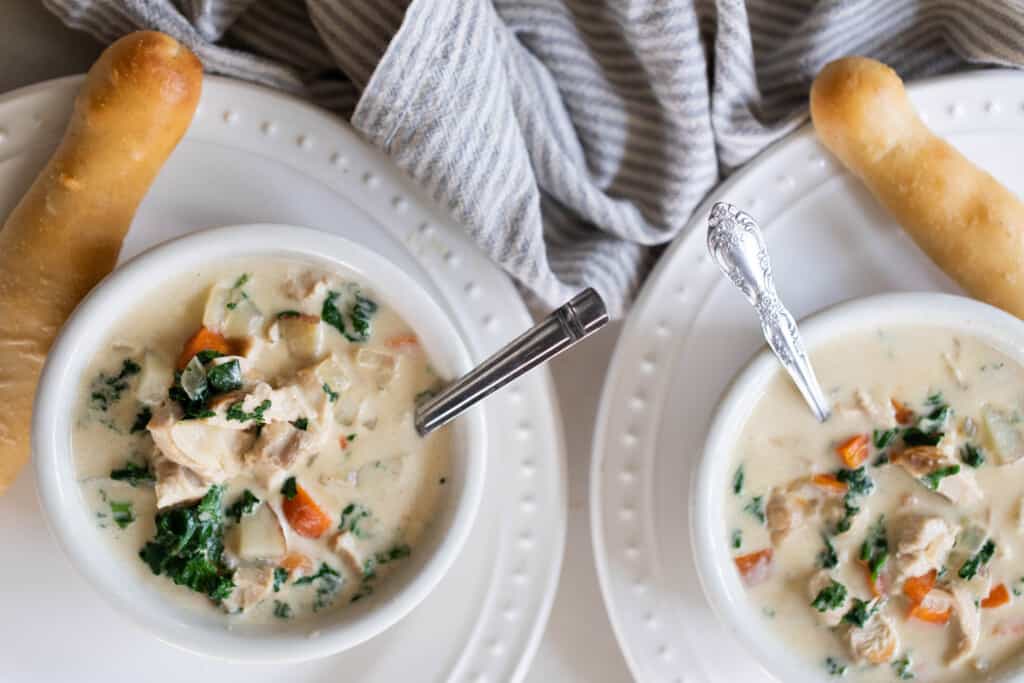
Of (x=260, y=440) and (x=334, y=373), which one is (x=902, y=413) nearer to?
(x=334, y=373)

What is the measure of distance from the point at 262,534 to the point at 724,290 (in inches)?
33.0

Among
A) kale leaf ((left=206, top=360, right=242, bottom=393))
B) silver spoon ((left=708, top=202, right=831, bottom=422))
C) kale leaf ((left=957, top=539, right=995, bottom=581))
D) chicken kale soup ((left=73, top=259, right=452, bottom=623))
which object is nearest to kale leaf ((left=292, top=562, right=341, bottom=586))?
chicken kale soup ((left=73, top=259, right=452, bottom=623))

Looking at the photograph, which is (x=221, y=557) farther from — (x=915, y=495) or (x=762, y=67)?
(x=762, y=67)

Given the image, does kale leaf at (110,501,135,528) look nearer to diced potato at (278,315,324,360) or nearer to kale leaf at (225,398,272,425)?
kale leaf at (225,398,272,425)

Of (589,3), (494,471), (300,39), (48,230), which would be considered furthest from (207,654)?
(589,3)

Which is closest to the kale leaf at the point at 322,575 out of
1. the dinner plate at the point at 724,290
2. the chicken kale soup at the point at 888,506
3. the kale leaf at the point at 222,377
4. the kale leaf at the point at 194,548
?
the kale leaf at the point at 194,548

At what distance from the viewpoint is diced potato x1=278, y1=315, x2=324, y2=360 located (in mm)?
1600

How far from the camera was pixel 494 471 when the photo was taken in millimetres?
1872

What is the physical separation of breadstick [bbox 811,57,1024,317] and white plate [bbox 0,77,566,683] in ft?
1.97

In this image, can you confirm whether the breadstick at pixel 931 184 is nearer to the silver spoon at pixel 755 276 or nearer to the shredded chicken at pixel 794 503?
the silver spoon at pixel 755 276

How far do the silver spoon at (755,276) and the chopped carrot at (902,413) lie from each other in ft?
0.50

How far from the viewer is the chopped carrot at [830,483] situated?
1694 mm

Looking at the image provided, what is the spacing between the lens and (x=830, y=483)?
5.56 feet

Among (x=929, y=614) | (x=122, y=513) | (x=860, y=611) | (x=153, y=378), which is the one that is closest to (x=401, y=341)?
(x=153, y=378)
